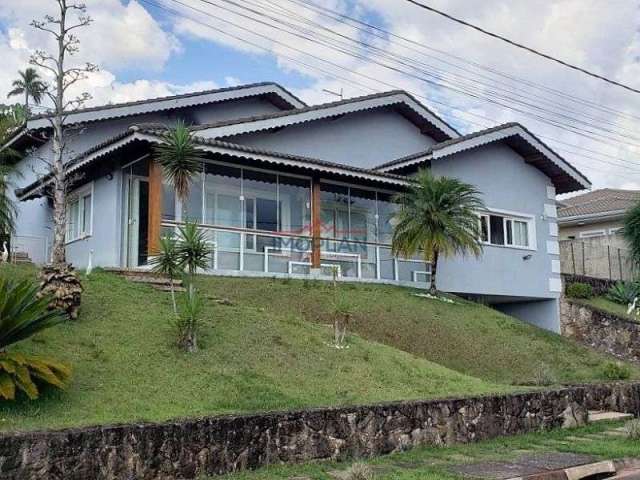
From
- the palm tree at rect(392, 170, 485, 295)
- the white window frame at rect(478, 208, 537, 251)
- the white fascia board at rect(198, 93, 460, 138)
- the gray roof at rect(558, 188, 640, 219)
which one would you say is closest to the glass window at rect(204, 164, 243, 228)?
the white fascia board at rect(198, 93, 460, 138)

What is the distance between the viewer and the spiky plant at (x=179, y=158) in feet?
48.2

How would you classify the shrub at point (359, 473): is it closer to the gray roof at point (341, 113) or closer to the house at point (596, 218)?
the gray roof at point (341, 113)

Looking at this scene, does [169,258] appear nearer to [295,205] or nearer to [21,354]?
[21,354]

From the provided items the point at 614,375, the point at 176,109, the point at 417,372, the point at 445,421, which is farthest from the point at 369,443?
the point at 176,109

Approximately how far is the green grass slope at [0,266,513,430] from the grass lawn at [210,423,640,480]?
983mm

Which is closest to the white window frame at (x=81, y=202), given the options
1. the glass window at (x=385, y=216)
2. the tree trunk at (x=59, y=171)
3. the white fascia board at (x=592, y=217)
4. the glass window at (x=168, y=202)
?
the glass window at (x=168, y=202)

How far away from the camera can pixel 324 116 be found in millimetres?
21391

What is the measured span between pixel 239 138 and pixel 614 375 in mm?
11060

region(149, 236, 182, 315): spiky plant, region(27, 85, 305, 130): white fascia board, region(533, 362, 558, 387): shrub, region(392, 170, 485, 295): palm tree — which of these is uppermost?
region(27, 85, 305, 130): white fascia board

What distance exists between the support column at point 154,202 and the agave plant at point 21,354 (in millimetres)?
7091

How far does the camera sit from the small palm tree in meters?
24.6

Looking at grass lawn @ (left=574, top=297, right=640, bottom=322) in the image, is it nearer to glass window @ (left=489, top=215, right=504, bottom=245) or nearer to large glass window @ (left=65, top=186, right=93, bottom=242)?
glass window @ (left=489, top=215, right=504, bottom=245)

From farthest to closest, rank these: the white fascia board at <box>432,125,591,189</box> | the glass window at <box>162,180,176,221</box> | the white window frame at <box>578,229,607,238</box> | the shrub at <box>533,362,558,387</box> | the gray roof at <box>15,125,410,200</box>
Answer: the white window frame at <box>578,229,607,238</box> → the white fascia board at <box>432,125,591,189</box> → the glass window at <box>162,180,176,221</box> → the gray roof at <box>15,125,410,200</box> → the shrub at <box>533,362,558,387</box>

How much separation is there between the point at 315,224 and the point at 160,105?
268 inches
